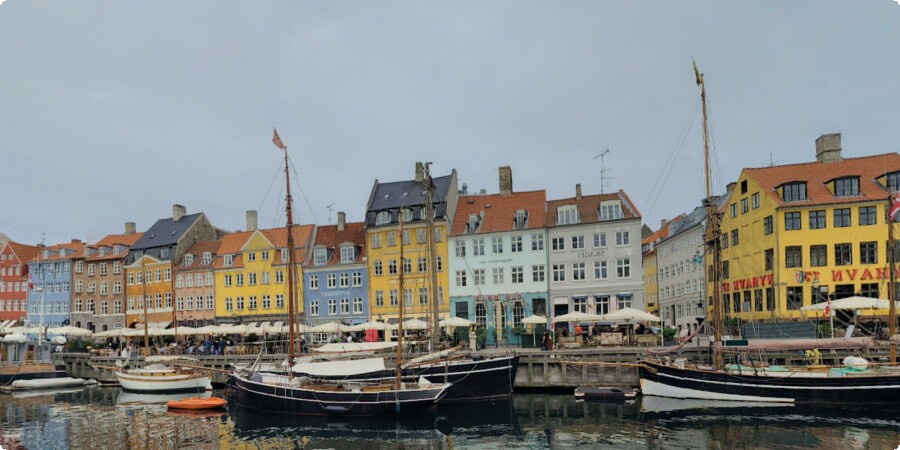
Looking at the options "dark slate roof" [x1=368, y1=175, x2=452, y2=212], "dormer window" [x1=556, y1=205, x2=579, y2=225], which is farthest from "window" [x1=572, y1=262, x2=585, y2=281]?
"dark slate roof" [x1=368, y1=175, x2=452, y2=212]

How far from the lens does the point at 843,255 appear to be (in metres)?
45.3

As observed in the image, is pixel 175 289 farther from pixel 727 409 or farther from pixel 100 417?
pixel 727 409

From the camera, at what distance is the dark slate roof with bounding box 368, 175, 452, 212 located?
5778 centimetres

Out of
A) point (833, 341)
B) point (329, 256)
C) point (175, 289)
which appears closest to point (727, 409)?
point (833, 341)

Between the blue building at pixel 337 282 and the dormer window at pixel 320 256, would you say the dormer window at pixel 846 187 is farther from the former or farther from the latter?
the dormer window at pixel 320 256

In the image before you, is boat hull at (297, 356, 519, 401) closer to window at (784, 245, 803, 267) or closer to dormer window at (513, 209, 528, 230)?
dormer window at (513, 209, 528, 230)

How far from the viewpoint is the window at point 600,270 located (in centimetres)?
5184

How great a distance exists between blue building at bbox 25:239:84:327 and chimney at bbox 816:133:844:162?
75736 mm

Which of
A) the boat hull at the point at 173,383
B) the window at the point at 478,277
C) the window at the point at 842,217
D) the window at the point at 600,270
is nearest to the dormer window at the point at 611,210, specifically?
the window at the point at 600,270

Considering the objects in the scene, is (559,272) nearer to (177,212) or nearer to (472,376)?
(472,376)

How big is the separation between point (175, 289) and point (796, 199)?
5693 centimetres

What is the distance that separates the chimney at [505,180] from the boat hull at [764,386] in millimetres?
26134

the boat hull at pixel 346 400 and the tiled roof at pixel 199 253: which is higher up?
the tiled roof at pixel 199 253

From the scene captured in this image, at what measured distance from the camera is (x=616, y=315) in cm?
3991
